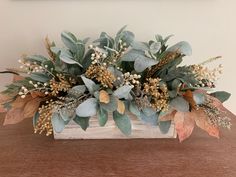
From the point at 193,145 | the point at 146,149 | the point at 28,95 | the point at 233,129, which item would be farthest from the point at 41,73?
the point at 233,129

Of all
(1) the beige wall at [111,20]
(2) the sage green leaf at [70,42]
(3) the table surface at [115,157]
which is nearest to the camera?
(3) the table surface at [115,157]

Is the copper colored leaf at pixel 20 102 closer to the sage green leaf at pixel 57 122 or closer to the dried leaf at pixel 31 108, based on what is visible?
the dried leaf at pixel 31 108

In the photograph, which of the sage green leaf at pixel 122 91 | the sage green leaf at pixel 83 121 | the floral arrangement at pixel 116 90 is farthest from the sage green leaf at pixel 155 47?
the sage green leaf at pixel 83 121

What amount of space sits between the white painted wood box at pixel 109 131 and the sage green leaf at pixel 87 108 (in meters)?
0.09

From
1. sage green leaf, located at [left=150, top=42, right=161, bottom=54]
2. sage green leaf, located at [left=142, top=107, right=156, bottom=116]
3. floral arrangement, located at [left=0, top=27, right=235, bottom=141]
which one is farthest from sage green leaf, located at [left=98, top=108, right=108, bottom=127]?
sage green leaf, located at [left=150, top=42, right=161, bottom=54]

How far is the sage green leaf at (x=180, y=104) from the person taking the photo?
0.71 meters

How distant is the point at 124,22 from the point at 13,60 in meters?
0.41

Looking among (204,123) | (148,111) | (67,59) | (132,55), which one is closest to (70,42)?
(67,59)

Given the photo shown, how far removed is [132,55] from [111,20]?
26 cm

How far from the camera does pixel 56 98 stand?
2.49 ft

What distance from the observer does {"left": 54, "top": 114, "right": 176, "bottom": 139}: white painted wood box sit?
0.78 meters

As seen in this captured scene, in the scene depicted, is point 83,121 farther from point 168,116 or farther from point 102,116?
point 168,116

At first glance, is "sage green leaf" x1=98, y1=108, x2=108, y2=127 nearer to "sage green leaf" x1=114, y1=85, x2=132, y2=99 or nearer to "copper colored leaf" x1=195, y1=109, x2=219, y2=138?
"sage green leaf" x1=114, y1=85, x2=132, y2=99

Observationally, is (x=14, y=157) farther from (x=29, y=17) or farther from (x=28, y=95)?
(x=29, y=17)
